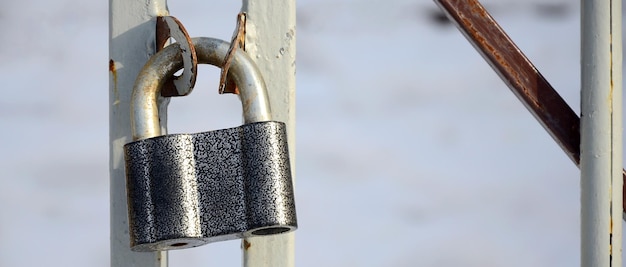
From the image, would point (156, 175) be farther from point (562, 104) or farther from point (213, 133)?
point (562, 104)

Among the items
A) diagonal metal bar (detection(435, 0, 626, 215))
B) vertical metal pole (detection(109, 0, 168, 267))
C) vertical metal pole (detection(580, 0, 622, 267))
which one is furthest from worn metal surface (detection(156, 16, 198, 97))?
vertical metal pole (detection(580, 0, 622, 267))

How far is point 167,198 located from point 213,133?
58 mm

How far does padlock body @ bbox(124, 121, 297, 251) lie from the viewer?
2.22 ft

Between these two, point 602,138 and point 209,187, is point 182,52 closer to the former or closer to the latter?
point 209,187

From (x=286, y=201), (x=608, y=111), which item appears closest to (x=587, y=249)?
(x=608, y=111)

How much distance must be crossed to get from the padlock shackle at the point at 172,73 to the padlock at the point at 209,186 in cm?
1

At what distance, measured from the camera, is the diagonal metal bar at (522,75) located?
0.94m

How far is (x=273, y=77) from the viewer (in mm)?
788

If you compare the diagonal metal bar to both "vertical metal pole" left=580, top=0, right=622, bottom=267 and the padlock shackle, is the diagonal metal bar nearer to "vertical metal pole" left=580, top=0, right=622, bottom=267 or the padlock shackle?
"vertical metal pole" left=580, top=0, right=622, bottom=267

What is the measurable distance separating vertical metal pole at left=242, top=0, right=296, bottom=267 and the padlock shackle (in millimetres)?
60

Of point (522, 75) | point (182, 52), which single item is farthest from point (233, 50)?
point (522, 75)

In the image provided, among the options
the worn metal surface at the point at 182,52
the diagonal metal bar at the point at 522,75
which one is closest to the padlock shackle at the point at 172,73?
the worn metal surface at the point at 182,52

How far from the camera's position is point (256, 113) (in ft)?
2.32

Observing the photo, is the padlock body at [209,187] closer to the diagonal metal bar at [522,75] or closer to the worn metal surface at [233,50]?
the worn metal surface at [233,50]
